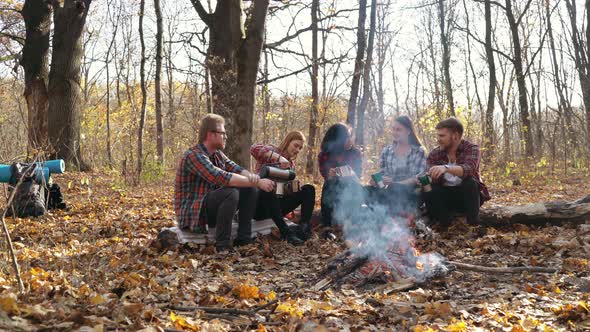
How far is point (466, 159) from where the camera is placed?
5.26 metres

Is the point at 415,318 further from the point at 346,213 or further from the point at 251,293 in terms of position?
the point at 346,213

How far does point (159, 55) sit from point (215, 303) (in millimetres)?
10752

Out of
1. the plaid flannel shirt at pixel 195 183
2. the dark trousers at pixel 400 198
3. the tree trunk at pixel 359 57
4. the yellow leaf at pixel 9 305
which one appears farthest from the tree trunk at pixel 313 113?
the yellow leaf at pixel 9 305

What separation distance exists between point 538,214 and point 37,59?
1094 centimetres

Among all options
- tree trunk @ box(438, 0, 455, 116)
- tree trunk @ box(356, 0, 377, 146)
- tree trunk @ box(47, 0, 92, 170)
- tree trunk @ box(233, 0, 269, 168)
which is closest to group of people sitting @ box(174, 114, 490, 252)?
tree trunk @ box(233, 0, 269, 168)

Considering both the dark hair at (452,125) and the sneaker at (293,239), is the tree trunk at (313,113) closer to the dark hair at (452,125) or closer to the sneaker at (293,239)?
the dark hair at (452,125)

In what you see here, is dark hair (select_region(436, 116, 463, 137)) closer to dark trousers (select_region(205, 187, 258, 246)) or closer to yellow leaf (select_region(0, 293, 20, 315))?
dark trousers (select_region(205, 187, 258, 246))

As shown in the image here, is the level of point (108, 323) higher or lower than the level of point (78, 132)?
lower

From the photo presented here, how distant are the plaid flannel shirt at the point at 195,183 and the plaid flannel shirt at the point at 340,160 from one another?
4.99 ft

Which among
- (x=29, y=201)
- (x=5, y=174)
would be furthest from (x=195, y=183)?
(x=29, y=201)

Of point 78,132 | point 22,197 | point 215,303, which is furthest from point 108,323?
point 78,132

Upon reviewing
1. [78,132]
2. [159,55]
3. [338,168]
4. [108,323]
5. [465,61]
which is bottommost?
[108,323]

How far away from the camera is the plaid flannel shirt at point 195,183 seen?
4539 mm

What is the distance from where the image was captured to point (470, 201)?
5258 mm
